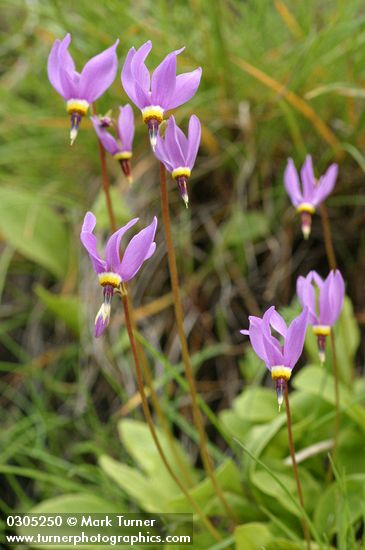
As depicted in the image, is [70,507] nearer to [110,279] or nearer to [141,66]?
[110,279]

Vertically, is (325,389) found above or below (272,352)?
above

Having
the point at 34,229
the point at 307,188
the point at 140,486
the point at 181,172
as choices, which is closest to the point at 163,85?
the point at 181,172

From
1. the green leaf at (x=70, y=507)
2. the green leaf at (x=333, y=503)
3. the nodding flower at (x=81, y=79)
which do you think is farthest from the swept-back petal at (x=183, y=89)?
the green leaf at (x=70, y=507)

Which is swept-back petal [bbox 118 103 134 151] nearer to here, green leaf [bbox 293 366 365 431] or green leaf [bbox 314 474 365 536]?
green leaf [bbox 293 366 365 431]

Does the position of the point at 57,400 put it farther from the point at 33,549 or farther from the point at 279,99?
the point at 279,99

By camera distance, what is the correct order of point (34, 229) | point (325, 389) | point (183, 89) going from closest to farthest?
point (183, 89) < point (325, 389) < point (34, 229)

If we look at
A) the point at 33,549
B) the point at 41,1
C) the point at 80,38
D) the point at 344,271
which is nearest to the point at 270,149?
the point at 344,271

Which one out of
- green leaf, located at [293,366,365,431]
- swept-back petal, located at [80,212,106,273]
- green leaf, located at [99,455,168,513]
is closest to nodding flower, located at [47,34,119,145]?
swept-back petal, located at [80,212,106,273]

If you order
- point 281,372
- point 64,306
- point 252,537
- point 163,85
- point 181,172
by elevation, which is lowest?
point 252,537
